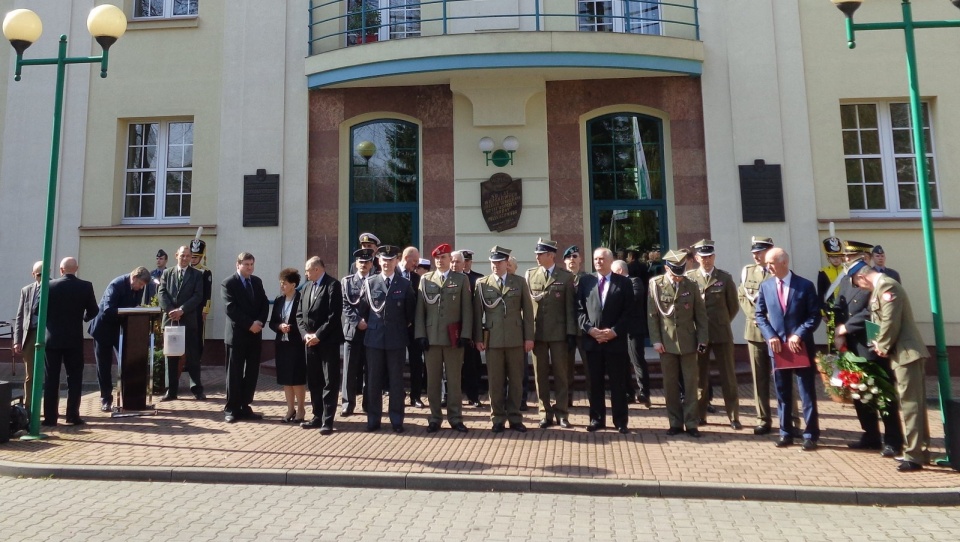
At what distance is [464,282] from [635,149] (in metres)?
6.04

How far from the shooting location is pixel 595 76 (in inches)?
453

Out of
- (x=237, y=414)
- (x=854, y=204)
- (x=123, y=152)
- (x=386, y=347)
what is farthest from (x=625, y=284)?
(x=123, y=152)

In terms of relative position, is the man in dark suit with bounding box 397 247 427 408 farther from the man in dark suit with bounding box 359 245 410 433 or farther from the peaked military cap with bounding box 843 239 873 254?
the peaked military cap with bounding box 843 239 873 254

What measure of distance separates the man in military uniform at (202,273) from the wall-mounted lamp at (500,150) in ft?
17.1

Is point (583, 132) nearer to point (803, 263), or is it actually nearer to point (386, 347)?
point (803, 263)

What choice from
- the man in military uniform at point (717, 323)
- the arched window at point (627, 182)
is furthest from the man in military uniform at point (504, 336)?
the arched window at point (627, 182)

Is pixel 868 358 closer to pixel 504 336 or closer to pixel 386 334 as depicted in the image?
pixel 504 336

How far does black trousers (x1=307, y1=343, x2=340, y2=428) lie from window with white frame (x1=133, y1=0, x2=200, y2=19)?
360 inches

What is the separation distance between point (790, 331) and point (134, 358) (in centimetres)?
806

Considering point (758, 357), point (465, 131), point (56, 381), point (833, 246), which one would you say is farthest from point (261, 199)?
point (833, 246)

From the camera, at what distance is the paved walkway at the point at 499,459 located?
5.37 meters

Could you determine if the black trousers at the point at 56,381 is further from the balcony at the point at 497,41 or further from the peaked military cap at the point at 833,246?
the peaked military cap at the point at 833,246

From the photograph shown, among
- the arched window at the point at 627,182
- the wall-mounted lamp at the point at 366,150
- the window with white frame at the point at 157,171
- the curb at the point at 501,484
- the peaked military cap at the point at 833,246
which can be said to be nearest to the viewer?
the curb at the point at 501,484

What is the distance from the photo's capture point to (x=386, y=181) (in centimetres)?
1231
